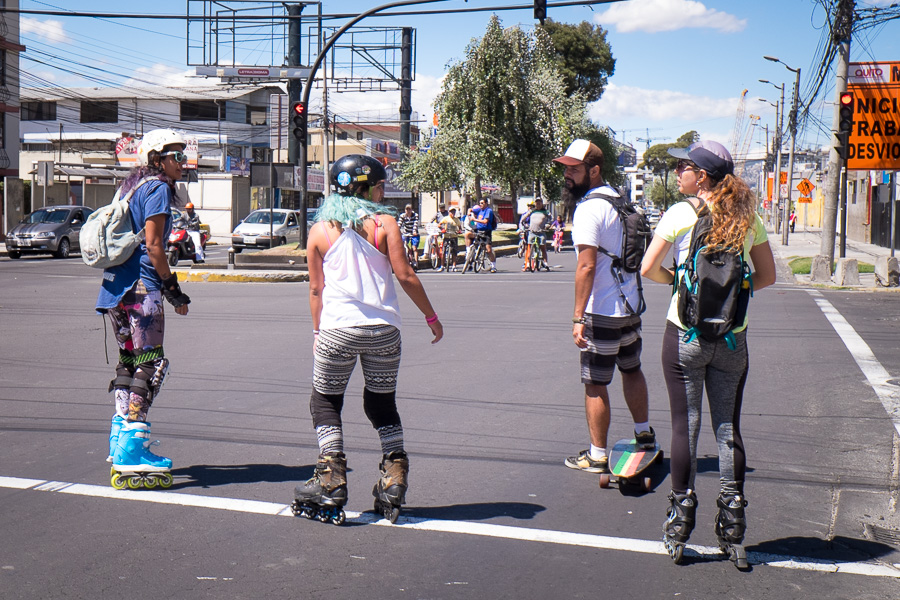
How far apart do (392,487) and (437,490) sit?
0.64 m

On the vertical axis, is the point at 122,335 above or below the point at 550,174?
below

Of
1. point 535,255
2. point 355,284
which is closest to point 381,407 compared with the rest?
point 355,284

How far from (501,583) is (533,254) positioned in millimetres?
20224

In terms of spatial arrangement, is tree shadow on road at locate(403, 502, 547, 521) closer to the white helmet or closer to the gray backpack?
the gray backpack

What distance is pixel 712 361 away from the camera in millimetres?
4047

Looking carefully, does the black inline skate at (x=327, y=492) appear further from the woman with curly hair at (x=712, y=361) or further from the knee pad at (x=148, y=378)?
the woman with curly hair at (x=712, y=361)

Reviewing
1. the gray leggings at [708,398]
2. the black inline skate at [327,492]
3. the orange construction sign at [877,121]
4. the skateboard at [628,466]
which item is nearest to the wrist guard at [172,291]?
the black inline skate at [327,492]

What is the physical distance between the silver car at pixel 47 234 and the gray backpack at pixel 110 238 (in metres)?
26.6

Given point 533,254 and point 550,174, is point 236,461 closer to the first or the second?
point 533,254

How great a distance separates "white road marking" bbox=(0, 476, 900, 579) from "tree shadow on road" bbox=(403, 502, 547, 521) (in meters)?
0.07

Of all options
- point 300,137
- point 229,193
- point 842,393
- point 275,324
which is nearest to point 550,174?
point 229,193

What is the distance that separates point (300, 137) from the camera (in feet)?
70.8

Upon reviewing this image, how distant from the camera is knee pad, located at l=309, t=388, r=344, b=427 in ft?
15.1

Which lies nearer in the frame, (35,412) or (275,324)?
(35,412)
